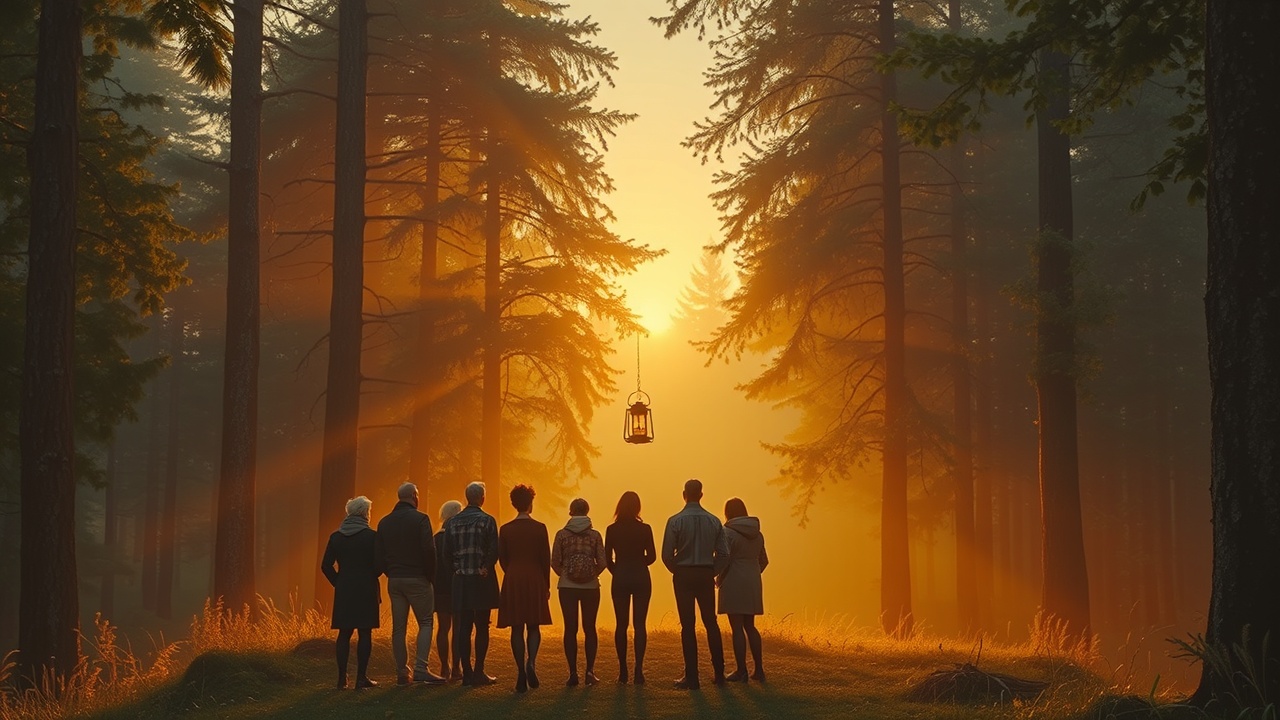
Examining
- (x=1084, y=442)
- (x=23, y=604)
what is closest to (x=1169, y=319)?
(x=1084, y=442)

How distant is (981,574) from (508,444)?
1312 cm

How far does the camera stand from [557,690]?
12094 mm

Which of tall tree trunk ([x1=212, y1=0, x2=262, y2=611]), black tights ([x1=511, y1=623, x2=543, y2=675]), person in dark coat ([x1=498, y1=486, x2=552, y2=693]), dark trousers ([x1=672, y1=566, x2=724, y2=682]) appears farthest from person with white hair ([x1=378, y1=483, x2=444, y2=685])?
tall tree trunk ([x1=212, y1=0, x2=262, y2=611])

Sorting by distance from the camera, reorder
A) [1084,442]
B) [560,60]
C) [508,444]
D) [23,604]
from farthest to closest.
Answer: [1084,442]
[508,444]
[560,60]
[23,604]

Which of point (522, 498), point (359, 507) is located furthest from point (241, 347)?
point (522, 498)

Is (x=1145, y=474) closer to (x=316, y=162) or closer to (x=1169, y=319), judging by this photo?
(x=1169, y=319)

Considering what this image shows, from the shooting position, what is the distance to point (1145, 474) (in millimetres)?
35938

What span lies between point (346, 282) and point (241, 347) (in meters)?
2.03

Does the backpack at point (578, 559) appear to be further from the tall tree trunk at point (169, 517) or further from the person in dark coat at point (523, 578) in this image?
the tall tree trunk at point (169, 517)

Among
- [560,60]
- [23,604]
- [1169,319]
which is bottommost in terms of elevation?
[23,604]

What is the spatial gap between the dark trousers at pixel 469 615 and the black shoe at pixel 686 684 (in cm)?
208

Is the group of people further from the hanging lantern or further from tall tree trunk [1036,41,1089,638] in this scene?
tall tree trunk [1036,41,1089,638]

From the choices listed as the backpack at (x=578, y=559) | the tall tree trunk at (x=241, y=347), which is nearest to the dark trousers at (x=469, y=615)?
the backpack at (x=578, y=559)

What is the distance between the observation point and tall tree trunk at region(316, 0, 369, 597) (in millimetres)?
19016
